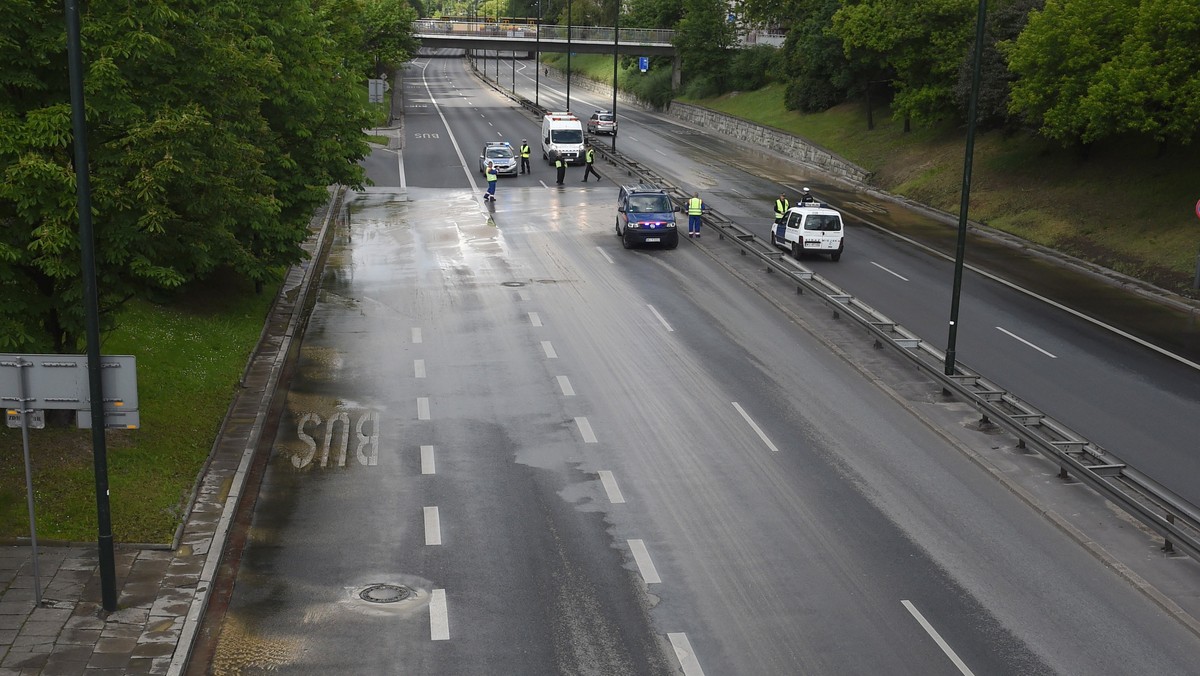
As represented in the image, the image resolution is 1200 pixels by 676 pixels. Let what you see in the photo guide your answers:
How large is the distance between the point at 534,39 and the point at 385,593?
89.6 m

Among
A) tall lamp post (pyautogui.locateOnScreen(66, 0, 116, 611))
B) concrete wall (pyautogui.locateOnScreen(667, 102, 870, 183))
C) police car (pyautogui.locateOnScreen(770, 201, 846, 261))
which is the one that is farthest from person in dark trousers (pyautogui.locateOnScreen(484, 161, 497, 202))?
tall lamp post (pyautogui.locateOnScreen(66, 0, 116, 611))

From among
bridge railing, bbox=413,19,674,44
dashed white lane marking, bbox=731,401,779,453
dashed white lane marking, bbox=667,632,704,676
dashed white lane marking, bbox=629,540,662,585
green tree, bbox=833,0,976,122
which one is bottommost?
dashed white lane marking, bbox=667,632,704,676

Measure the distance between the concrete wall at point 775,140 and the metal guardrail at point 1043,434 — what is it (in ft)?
92.6

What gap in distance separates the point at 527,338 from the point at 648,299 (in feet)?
17.0

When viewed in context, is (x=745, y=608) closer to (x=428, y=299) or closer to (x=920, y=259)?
(x=428, y=299)

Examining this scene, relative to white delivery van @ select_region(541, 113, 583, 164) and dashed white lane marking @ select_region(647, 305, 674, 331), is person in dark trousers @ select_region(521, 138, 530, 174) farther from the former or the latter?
dashed white lane marking @ select_region(647, 305, 674, 331)

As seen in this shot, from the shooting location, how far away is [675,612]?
566 inches

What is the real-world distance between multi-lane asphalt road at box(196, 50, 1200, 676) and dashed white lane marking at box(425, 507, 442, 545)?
0.05 metres

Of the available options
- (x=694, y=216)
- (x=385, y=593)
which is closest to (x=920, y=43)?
(x=694, y=216)

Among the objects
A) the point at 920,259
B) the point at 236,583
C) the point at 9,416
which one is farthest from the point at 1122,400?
the point at 9,416

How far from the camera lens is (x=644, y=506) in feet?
58.4

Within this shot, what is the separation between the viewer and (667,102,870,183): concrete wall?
60812 millimetres

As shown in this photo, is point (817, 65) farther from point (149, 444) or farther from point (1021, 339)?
point (149, 444)

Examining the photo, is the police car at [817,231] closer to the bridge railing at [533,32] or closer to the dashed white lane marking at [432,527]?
the dashed white lane marking at [432,527]
